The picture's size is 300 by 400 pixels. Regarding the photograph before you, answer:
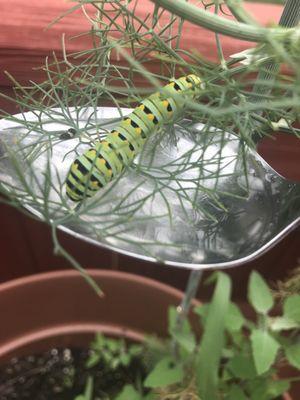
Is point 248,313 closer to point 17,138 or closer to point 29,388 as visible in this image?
point 29,388

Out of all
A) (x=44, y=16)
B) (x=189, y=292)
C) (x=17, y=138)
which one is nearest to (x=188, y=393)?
(x=189, y=292)

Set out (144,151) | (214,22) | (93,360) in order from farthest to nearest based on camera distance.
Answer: (93,360)
(144,151)
(214,22)

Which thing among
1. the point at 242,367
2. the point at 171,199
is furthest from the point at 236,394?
the point at 171,199

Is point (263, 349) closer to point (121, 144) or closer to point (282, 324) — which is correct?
point (282, 324)

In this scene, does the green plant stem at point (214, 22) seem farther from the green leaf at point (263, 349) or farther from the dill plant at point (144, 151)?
the green leaf at point (263, 349)

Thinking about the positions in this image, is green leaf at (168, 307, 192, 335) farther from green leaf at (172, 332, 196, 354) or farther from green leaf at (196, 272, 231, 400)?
green leaf at (196, 272, 231, 400)

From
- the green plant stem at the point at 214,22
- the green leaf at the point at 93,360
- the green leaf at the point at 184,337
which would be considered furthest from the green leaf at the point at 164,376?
the green plant stem at the point at 214,22

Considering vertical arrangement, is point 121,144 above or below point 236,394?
above
